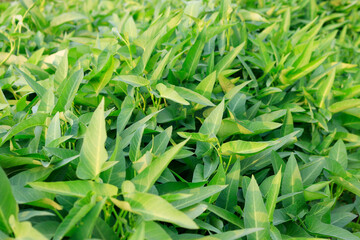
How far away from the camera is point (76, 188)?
2.78 feet

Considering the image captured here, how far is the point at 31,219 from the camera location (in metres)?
0.88

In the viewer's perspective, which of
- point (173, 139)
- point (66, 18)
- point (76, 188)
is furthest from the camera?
point (66, 18)

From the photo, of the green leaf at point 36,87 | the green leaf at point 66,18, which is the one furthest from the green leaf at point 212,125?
the green leaf at point 66,18

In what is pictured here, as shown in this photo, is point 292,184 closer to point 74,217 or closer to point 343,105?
point 343,105

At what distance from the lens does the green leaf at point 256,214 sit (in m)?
0.98

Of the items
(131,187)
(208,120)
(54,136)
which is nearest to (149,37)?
(208,120)

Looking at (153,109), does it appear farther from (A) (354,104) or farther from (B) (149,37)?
(A) (354,104)

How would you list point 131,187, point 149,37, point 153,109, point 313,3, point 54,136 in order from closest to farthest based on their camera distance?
point 131,187
point 54,136
point 153,109
point 149,37
point 313,3

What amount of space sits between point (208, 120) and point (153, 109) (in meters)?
0.23

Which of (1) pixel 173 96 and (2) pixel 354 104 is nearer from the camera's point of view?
(1) pixel 173 96

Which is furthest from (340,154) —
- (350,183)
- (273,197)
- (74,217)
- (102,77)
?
(74,217)

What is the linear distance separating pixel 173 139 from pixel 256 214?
46cm

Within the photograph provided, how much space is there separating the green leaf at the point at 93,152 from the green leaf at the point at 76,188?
1.1 inches

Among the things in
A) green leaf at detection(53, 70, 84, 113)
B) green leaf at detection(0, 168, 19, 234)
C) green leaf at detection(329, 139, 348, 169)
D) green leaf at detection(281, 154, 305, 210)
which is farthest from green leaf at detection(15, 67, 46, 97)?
green leaf at detection(329, 139, 348, 169)
